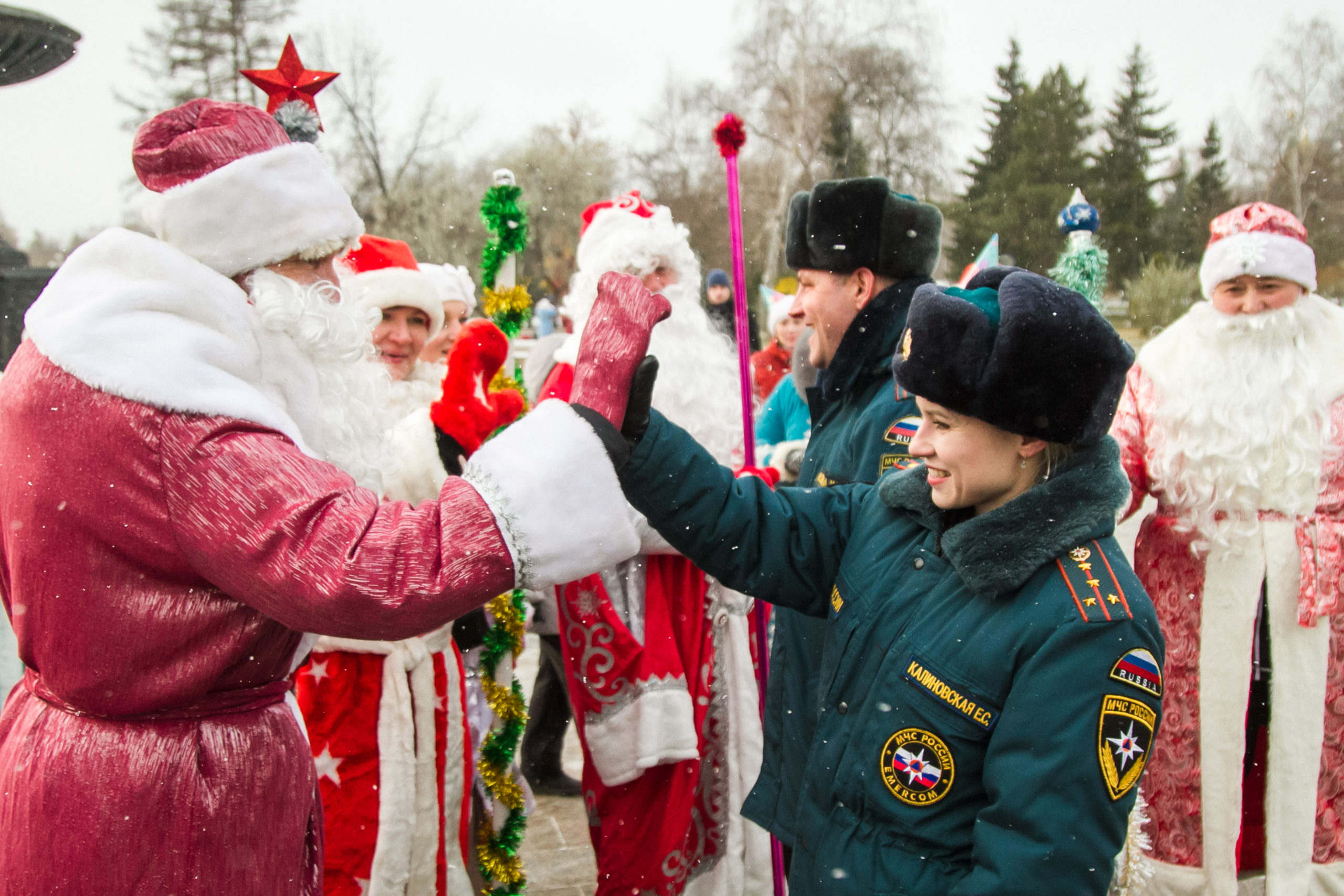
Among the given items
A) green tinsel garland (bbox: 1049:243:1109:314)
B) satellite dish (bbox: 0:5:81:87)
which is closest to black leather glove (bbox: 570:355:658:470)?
green tinsel garland (bbox: 1049:243:1109:314)

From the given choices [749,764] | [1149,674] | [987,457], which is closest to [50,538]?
[987,457]

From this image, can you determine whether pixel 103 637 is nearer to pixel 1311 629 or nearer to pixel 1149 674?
pixel 1149 674

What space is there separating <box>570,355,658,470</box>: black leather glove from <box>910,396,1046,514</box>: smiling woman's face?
510 millimetres

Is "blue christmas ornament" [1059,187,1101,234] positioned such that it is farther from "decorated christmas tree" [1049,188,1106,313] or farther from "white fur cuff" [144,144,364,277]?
"white fur cuff" [144,144,364,277]

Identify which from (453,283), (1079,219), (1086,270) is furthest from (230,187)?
(1079,219)

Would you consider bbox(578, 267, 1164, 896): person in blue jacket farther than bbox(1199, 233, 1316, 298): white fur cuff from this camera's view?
No

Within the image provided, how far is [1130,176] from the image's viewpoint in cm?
1972

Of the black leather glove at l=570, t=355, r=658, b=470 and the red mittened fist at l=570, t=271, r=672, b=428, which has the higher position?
the red mittened fist at l=570, t=271, r=672, b=428

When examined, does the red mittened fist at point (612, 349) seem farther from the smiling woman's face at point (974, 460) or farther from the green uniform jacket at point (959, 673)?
the smiling woman's face at point (974, 460)

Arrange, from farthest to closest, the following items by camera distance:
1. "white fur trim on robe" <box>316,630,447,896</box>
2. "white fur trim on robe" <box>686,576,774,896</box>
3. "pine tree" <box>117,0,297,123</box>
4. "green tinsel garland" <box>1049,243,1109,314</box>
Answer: "pine tree" <box>117,0,297,123</box>
"green tinsel garland" <box>1049,243,1109,314</box>
"white fur trim on robe" <box>686,576,774,896</box>
"white fur trim on robe" <box>316,630,447,896</box>

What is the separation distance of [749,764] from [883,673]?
1731 mm

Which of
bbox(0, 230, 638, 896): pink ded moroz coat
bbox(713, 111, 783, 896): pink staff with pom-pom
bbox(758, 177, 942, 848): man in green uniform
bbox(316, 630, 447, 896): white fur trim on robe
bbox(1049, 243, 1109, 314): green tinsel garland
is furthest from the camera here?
bbox(1049, 243, 1109, 314): green tinsel garland

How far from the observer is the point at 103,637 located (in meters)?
1.50

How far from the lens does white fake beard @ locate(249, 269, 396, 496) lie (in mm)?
1686
